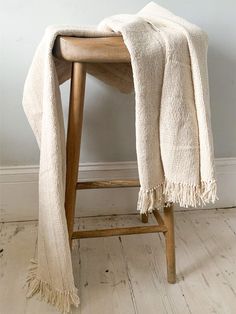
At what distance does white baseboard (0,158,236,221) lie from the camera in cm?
104

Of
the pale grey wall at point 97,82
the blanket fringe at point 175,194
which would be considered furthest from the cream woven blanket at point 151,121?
the pale grey wall at point 97,82

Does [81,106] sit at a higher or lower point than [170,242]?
higher

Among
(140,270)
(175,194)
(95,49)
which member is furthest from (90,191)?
(95,49)

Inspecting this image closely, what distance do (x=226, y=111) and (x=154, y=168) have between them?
48 centimetres

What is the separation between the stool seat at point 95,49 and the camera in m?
0.63

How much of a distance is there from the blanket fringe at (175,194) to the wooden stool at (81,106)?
7 cm

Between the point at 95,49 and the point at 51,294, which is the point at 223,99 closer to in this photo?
the point at 95,49

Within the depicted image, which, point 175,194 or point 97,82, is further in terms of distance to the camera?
point 97,82

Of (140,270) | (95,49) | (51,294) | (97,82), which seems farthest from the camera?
(97,82)

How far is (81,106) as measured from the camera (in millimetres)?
706

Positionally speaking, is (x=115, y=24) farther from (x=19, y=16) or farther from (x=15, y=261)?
(x=15, y=261)

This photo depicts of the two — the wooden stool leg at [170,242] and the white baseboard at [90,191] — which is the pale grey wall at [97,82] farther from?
the wooden stool leg at [170,242]

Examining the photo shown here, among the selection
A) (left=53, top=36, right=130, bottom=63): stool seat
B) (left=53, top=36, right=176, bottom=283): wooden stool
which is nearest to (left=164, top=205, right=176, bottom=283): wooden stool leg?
(left=53, top=36, right=176, bottom=283): wooden stool

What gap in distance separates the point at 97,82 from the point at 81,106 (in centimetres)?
30
